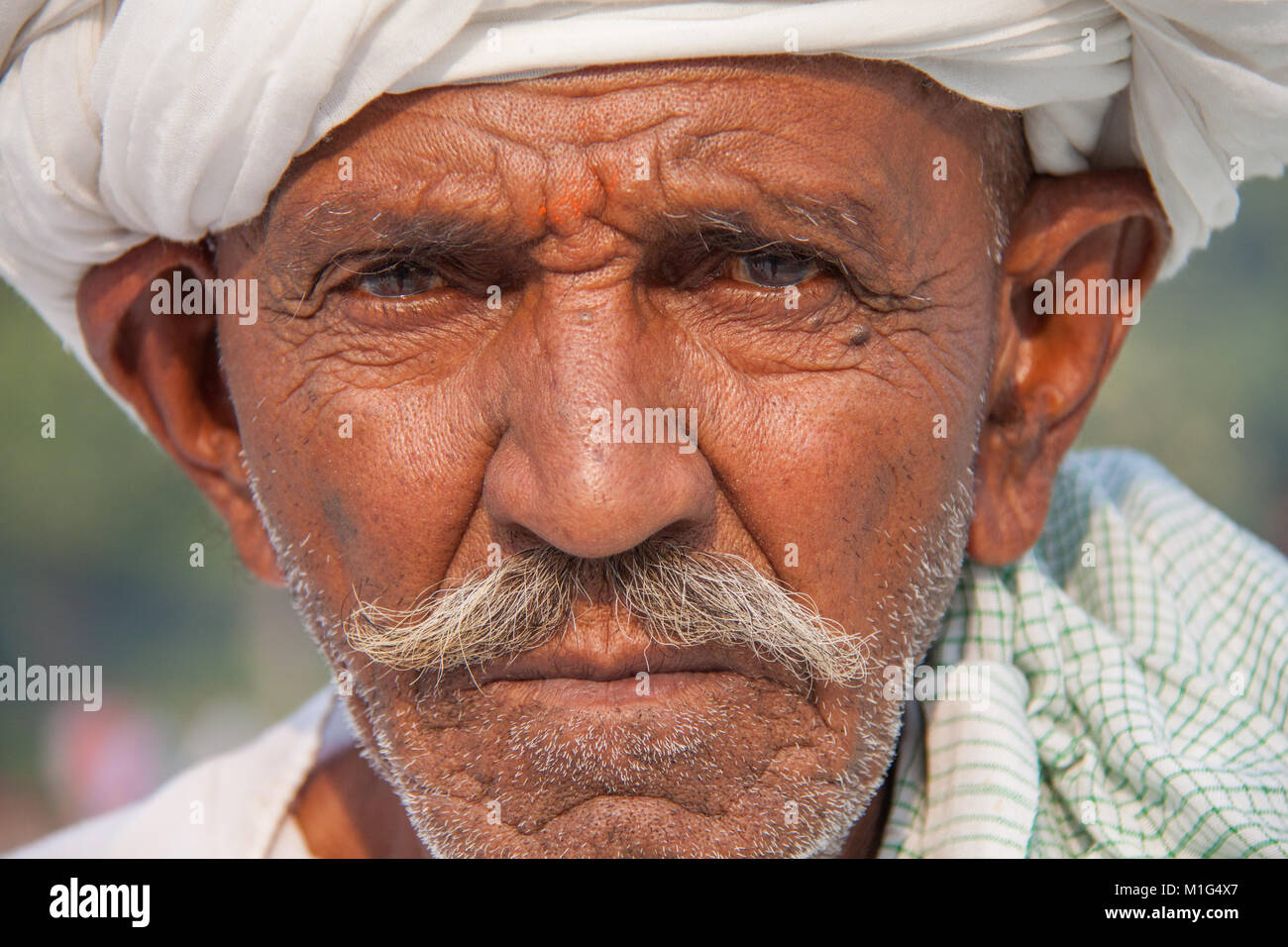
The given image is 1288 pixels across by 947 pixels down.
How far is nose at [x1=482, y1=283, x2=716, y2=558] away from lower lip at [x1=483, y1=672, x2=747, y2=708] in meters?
0.23

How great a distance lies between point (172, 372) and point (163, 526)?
239 inches

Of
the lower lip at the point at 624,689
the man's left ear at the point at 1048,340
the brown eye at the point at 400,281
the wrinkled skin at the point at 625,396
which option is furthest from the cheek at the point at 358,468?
the man's left ear at the point at 1048,340

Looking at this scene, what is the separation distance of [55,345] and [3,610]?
1.81 meters

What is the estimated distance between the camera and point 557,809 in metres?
1.98

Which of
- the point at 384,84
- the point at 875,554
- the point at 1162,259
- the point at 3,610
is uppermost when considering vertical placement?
the point at 384,84

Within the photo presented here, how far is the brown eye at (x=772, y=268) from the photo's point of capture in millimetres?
1972

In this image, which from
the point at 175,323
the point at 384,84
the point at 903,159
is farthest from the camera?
the point at 175,323

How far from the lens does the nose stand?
5.73 feet

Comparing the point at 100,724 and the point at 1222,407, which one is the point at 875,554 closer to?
the point at 1222,407

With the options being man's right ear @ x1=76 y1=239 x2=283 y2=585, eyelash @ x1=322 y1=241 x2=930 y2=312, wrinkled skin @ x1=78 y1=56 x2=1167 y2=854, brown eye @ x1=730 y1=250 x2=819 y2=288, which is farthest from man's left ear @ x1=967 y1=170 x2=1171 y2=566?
man's right ear @ x1=76 y1=239 x2=283 y2=585

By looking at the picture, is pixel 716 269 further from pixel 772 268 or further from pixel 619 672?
pixel 619 672

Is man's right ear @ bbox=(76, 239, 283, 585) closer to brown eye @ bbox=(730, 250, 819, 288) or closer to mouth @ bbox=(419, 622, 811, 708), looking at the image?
mouth @ bbox=(419, 622, 811, 708)

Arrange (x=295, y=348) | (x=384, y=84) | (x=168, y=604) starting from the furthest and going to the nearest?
(x=168, y=604) → (x=295, y=348) → (x=384, y=84)

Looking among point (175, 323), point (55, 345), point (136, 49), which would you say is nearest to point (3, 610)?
point (55, 345)
